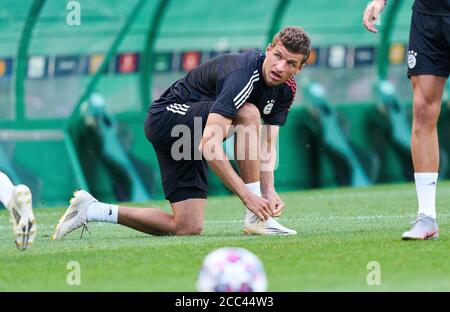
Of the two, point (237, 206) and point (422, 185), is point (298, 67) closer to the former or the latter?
point (422, 185)

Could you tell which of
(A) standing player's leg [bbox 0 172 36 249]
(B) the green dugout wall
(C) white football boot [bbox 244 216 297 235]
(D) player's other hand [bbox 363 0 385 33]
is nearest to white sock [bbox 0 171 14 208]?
(A) standing player's leg [bbox 0 172 36 249]

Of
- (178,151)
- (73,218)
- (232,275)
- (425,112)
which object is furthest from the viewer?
(178,151)

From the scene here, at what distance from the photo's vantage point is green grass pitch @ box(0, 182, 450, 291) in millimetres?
6012

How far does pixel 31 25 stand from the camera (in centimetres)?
1442

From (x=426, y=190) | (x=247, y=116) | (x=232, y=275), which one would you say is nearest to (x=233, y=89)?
(x=247, y=116)

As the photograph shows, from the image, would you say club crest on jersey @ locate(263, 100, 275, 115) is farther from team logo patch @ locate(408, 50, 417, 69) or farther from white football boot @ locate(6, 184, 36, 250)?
white football boot @ locate(6, 184, 36, 250)

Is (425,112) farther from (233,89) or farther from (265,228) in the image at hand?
(265,228)

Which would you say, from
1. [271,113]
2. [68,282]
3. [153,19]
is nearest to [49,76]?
[153,19]

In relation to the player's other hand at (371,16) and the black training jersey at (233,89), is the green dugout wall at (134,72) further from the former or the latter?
the player's other hand at (371,16)

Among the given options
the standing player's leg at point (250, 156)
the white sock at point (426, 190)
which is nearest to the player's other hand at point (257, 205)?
the standing player's leg at point (250, 156)

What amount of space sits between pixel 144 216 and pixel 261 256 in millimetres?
1851

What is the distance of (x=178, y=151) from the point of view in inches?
343

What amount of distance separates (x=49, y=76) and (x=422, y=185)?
7.88m

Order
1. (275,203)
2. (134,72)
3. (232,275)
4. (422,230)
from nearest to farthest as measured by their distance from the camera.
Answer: (232,275) → (422,230) → (275,203) → (134,72)
